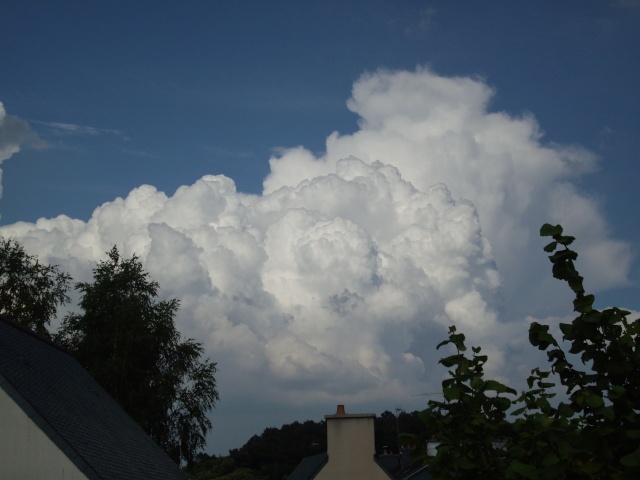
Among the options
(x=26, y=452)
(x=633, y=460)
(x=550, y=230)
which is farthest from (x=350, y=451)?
(x=633, y=460)

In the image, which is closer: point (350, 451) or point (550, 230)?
point (550, 230)

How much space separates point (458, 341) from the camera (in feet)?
27.2

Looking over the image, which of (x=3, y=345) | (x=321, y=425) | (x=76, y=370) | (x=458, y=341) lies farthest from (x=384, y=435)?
(x=458, y=341)

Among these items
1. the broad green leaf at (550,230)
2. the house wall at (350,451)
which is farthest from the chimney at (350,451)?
the broad green leaf at (550,230)

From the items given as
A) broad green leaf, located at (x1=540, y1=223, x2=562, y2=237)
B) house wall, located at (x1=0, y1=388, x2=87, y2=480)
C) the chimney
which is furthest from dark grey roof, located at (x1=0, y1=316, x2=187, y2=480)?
broad green leaf, located at (x1=540, y1=223, x2=562, y2=237)

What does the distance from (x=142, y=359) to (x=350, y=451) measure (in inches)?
639

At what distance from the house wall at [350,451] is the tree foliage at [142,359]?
10.9 m

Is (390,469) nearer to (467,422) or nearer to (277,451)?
(467,422)

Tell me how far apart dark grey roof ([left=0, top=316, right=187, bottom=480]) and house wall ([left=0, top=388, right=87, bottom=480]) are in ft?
0.66

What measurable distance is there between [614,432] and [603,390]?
413 millimetres

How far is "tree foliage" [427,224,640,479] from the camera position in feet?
20.2

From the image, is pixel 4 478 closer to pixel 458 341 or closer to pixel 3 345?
pixel 3 345

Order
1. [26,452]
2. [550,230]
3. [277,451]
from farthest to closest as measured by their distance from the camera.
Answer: [277,451] → [26,452] → [550,230]

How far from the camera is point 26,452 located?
20016 mm
